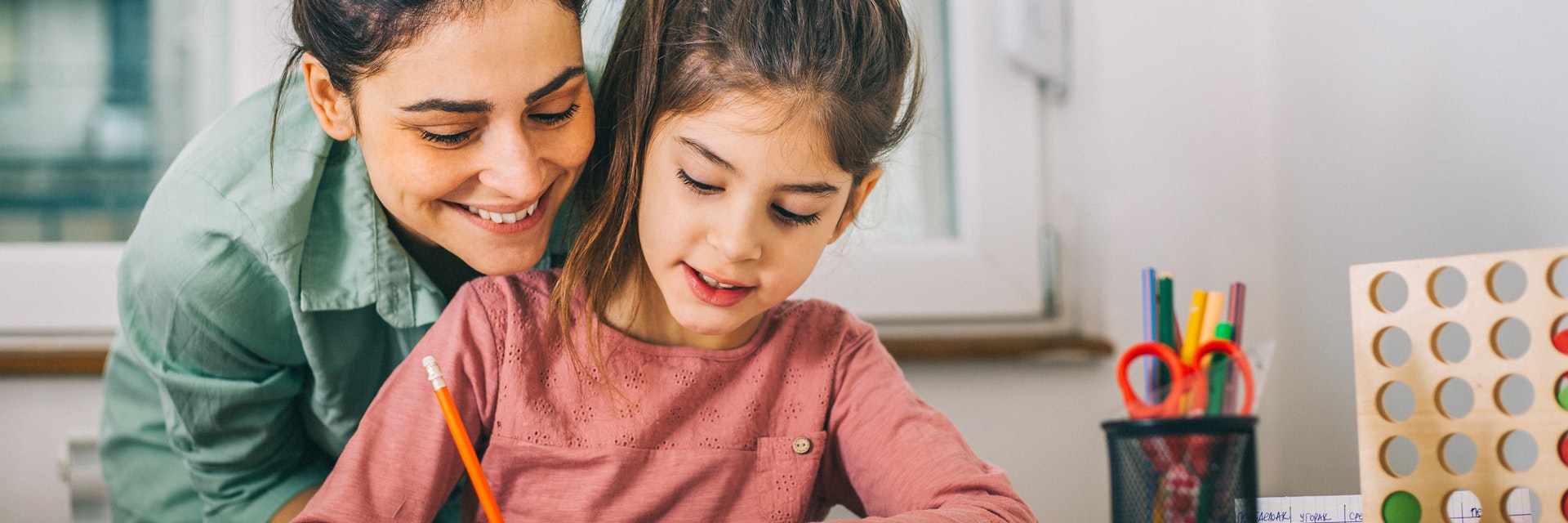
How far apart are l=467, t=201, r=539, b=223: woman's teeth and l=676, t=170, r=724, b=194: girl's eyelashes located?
107 mm

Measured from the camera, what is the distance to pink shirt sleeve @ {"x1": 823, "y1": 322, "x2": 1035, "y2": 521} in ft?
2.06

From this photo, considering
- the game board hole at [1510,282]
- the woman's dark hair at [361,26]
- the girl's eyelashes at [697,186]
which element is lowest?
the game board hole at [1510,282]

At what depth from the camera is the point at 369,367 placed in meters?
0.83

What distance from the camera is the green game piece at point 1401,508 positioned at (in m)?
0.55

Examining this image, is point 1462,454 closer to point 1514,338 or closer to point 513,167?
point 1514,338

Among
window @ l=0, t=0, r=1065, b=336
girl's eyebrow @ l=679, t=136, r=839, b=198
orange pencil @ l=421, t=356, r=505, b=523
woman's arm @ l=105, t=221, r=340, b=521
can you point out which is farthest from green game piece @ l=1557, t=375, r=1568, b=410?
woman's arm @ l=105, t=221, r=340, b=521

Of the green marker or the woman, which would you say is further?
the woman

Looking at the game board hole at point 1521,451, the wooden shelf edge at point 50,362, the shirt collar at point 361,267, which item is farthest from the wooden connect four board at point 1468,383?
the wooden shelf edge at point 50,362

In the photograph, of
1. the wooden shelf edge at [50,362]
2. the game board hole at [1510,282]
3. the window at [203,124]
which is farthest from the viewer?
the window at [203,124]

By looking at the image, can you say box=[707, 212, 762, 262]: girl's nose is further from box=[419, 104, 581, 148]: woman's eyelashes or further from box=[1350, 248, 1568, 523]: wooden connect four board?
box=[1350, 248, 1568, 523]: wooden connect four board

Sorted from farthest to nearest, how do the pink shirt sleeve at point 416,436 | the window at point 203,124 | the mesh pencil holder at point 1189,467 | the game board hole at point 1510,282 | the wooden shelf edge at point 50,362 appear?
the window at point 203,124 < the wooden shelf edge at point 50,362 < the game board hole at point 1510,282 < the pink shirt sleeve at point 416,436 < the mesh pencil holder at point 1189,467

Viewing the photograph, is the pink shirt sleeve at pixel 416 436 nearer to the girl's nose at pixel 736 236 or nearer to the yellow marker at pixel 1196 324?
the girl's nose at pixel 736 236

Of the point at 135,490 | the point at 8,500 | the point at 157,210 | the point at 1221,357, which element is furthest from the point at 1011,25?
the point at 8,500

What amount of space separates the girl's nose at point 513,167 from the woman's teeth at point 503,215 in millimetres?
28
